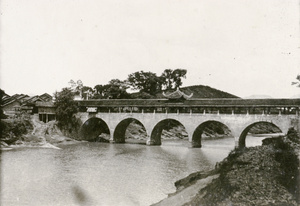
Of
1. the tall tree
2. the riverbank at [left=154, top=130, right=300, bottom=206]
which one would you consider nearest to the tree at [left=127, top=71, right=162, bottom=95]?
the tall tree

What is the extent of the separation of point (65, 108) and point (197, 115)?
17.4 m

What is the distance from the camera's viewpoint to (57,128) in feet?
→ 134

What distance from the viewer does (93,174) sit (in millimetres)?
21188

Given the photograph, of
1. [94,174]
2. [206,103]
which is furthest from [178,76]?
[94,174]

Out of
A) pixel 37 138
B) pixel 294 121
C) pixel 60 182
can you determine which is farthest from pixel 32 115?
pixel 294 121

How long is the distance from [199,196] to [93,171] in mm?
11731

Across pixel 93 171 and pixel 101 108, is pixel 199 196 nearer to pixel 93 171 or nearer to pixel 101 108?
pixel 93 171

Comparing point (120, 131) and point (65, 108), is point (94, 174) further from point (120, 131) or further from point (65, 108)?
point (65, 108)

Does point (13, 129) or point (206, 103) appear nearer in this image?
point (206, 103)

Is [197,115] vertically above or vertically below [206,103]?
below

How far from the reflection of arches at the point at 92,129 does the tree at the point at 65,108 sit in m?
1.81

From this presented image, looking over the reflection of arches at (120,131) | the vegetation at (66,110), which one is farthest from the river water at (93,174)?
the vegetation at (66,110)

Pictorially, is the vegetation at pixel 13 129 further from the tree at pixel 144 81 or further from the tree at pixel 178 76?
the tree at pixel 178 76

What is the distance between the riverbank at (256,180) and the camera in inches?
409
